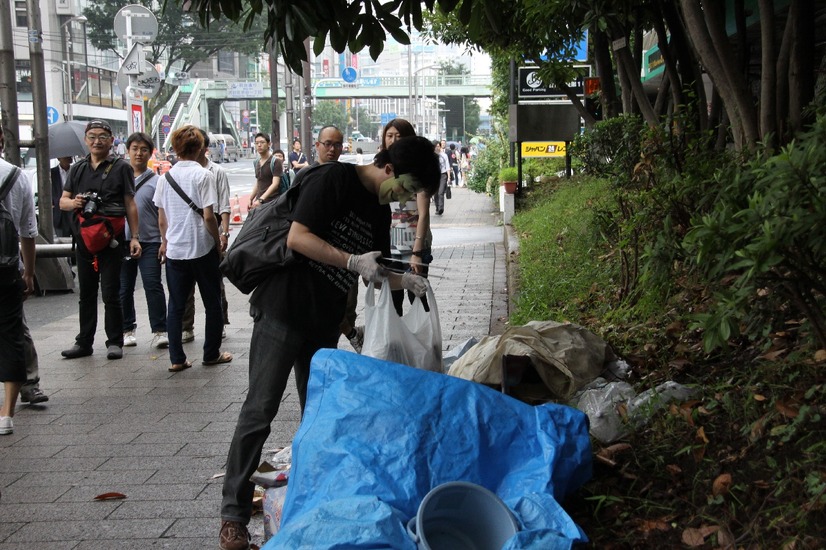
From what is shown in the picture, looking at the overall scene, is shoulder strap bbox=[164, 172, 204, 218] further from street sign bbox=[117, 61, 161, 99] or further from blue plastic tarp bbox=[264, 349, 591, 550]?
street sign bbox=[117, 61, 161, 99]

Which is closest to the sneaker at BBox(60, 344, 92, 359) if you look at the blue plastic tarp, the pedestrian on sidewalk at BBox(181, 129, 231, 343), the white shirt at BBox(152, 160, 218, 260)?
the pedestrian on sidewalk at BBox(181, 129, 231, 343)

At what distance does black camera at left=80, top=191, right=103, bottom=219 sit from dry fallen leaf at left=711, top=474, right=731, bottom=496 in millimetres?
5934

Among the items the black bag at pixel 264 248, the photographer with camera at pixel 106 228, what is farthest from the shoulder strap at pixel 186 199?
the black bag at pixel 264 248

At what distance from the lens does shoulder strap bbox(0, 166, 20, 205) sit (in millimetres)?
5816

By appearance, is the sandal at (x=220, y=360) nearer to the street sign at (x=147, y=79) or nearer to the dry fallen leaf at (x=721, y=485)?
the dry fallen leaf at (x=721, y=485)

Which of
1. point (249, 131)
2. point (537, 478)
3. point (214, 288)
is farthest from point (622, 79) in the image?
point (249, 131)

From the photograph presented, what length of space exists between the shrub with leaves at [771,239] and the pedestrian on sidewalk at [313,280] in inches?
46.5

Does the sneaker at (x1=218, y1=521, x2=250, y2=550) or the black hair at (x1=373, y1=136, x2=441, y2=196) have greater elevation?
the black hair at (x1=373, y1=136, x2=441, y2=196)

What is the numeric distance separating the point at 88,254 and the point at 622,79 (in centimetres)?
686

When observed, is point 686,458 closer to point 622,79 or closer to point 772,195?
point 772,195

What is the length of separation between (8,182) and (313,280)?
2.76 meters

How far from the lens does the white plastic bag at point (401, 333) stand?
4.00 m

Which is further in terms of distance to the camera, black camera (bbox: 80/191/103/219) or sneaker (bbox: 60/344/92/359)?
sneaker (bbox: 60/344/92/359)

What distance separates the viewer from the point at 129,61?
16.0 m
